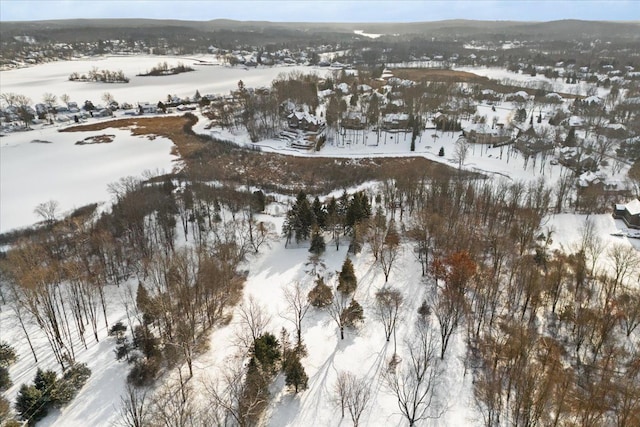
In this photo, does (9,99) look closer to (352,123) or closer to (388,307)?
(352,123)

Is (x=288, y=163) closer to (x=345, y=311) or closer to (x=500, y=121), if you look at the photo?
(x=345, y=311)

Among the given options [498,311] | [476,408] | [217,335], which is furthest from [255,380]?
[498,311]

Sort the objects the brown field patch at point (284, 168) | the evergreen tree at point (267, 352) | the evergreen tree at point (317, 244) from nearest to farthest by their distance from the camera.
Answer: the evergreen tree at point (267, 352), the evergreen tree at point (317, 244), the brown field patch at point (284, 168)

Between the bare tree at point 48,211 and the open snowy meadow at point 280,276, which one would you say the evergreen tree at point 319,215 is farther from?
the bare tree at point 48,211

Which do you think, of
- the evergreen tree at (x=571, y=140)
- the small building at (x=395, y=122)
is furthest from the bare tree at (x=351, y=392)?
the evergreen tree at (x=571, y=140)

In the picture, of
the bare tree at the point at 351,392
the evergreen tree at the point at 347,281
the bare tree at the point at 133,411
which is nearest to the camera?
the bare tree at the point at 133,411

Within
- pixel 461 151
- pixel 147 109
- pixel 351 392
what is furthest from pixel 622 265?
pixel 147 109
